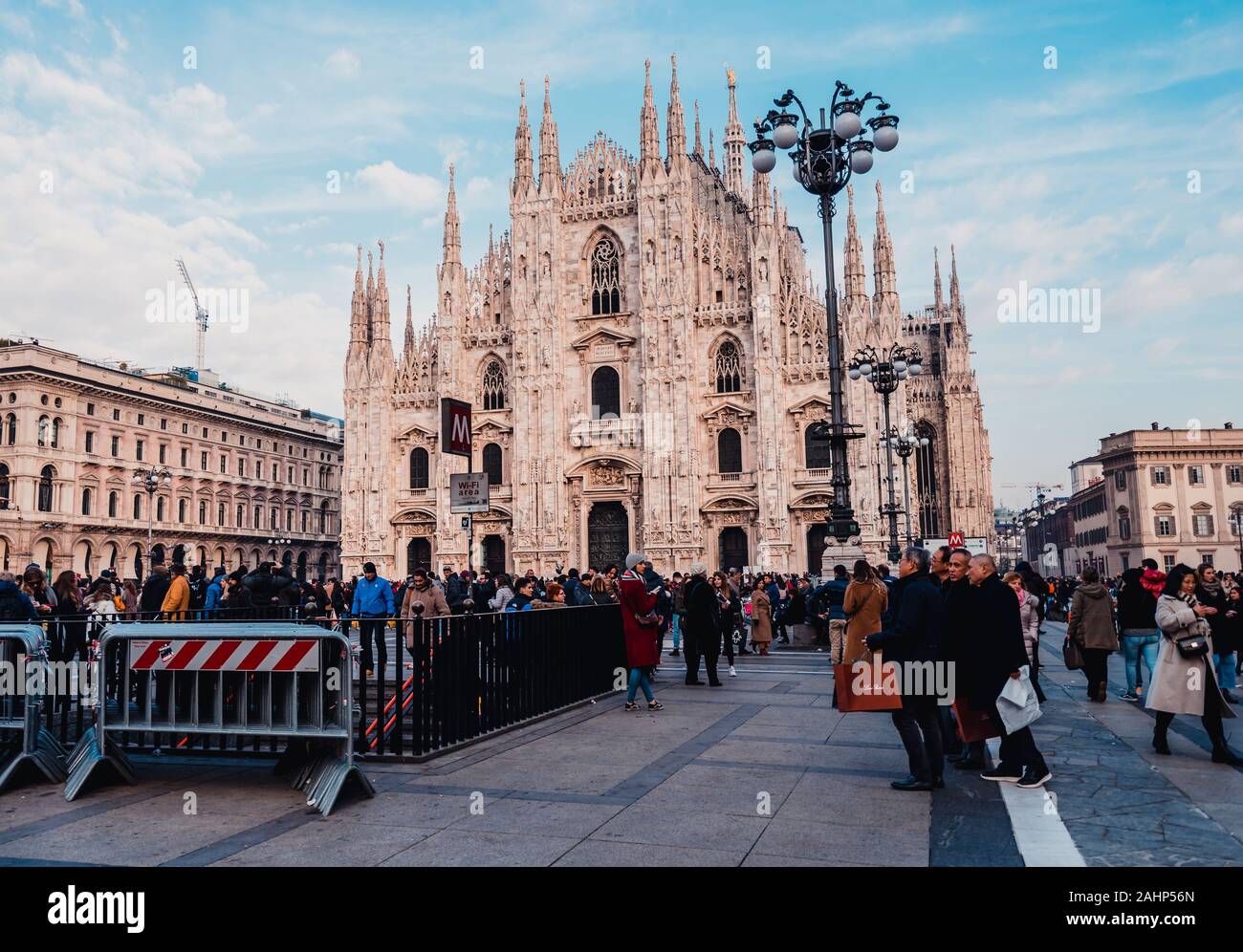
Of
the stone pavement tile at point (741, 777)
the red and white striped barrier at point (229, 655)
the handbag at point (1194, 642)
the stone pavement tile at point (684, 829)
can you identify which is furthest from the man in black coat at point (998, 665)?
the red and white striped barrier at point (229, 655)

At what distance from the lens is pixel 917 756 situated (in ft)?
21.4

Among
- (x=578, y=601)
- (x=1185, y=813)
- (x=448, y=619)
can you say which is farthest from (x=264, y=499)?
(x=1185, y=813)

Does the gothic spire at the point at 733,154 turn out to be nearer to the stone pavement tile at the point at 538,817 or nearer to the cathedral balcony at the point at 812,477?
the cathedral balcony at the point at 812,477

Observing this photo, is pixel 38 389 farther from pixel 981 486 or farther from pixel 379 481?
pixel 981 486

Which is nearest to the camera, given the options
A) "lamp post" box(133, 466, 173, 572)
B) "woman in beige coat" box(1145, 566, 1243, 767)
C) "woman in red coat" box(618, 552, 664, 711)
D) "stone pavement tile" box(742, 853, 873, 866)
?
"stone pavement tile" box(742, 853, 873, 866)

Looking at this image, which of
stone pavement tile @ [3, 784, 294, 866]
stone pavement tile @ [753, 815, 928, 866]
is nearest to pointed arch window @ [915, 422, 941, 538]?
stone pavement tile @ [753, 815, 928, 866]

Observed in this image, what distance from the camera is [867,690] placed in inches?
273

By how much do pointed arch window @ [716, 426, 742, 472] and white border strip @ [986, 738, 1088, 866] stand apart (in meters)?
32.2

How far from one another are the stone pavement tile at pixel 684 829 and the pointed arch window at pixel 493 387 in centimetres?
3746

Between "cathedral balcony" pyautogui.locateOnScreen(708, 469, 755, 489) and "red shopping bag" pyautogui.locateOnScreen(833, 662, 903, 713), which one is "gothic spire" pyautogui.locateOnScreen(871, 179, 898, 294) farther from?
"red shopping bag" pyautogui.locateOnScreen(833, 662, 903, 713)

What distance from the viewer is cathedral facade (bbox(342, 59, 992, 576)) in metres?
37.5

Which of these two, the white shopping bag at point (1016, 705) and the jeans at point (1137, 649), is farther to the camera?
the jeans at point (1137, 649)

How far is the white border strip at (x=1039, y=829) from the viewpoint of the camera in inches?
193

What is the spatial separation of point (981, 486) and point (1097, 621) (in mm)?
36851
